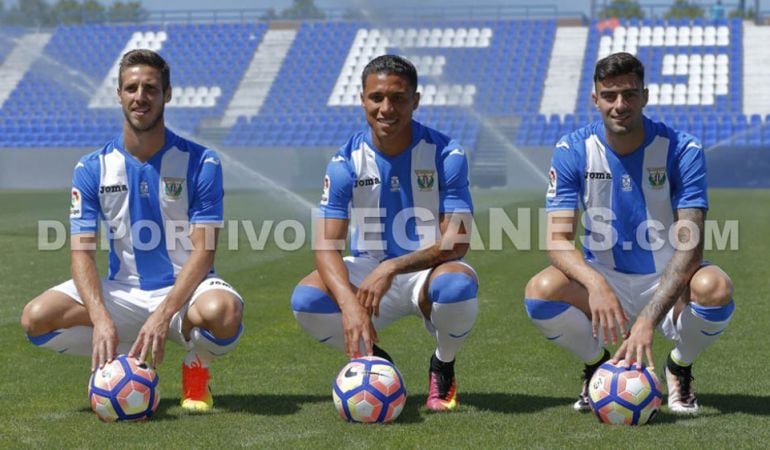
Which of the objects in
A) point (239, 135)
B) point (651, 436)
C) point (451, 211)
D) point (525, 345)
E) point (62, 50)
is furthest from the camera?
point (62, 50)

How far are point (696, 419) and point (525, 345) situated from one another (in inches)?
80.6

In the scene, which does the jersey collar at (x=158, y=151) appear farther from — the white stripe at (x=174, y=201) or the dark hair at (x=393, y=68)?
the dark hair at (x=393, y=68)

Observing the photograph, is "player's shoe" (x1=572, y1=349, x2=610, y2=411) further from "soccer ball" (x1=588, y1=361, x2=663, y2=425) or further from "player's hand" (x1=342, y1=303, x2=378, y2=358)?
"player's hand" (x1=342, y1=303, x2=378, y2=358)

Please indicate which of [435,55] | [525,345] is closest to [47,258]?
[525,345]

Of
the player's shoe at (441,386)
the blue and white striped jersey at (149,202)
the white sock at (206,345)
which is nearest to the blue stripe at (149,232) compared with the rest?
the blue and white striped jersey at (149,202)

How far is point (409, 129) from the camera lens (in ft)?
16.4

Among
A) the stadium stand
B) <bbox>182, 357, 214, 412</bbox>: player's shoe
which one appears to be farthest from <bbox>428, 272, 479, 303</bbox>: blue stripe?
the stadium stand

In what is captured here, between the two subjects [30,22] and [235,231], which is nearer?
[235,231]

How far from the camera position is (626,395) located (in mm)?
4363

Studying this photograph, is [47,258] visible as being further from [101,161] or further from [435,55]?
[435,55]

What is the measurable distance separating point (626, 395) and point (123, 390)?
77.7 inches

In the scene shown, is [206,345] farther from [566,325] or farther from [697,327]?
[697,327]

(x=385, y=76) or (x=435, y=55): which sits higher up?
(x=435, y=55)

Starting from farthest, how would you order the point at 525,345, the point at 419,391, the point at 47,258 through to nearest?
the point at 47,258 → the point at 525,345 → the point at 419,391
